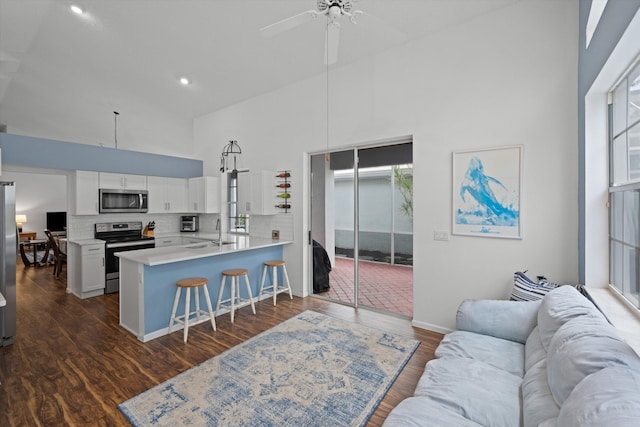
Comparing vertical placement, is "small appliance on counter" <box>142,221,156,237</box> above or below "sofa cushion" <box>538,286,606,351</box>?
above

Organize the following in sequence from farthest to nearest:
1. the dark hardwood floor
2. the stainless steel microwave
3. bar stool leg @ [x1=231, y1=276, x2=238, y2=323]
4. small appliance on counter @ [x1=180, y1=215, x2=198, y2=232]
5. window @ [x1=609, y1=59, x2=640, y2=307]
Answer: small appliance on counter @ [x1=180, y1=215, x2=198, y2=232], the stainless steel microwave, bar stool leg @ [x1=231, y1=276, x2=238, y2=323], the dark hardwood floor, window @ [x1=609, y1=59, x2=640, y2=307]

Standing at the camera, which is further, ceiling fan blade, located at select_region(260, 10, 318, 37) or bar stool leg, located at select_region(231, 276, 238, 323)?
bar stool leg, located at select_region(231, 276, 238, 323)

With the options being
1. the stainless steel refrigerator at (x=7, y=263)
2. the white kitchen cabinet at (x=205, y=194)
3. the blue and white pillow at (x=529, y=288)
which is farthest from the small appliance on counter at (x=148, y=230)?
the blue and white pillow at (x=529, y=288)

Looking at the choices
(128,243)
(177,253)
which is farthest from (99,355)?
(128,243)

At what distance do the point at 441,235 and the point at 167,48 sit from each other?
13.9 ft

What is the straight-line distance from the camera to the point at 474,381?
1679mm

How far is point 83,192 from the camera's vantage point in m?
4.79

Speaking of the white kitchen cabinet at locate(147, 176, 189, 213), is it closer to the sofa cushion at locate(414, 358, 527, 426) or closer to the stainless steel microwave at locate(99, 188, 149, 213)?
the stainless steel microwave at locate(99, 188, 149, 213)

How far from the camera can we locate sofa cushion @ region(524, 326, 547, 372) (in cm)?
172

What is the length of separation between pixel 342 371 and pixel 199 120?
5.57m

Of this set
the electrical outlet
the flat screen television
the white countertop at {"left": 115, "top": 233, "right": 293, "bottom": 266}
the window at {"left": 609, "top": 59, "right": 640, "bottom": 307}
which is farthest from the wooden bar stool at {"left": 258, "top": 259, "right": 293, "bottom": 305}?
the flat screen television

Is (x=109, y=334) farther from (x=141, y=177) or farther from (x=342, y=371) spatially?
(x=141, y=177)

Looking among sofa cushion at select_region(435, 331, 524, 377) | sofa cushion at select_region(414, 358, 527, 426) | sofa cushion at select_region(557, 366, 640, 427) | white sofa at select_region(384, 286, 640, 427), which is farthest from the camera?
sofa cushion at select_region(435, 331, 524, 377)

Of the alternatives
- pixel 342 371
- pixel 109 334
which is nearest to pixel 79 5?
pixel 109 334
